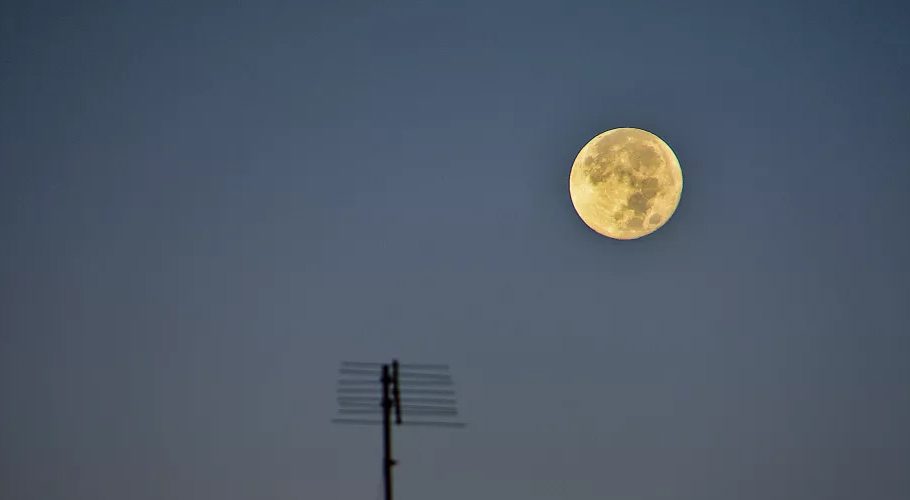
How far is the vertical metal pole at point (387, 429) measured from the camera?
25781mm

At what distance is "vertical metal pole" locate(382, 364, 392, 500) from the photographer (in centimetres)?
2578

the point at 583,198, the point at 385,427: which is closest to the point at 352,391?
the point at 385,427

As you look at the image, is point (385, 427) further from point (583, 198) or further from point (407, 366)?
point (583, 198)

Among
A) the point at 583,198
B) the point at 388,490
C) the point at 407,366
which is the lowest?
the point at 388,490

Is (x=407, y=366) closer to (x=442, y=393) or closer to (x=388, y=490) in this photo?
(x=442, y=393)

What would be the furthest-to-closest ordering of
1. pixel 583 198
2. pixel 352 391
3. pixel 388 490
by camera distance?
pixel 583 198 < pixel 352 391 < pixel 388 490

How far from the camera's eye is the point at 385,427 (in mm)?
26656

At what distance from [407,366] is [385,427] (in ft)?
5.99

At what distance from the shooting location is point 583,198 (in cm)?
4450

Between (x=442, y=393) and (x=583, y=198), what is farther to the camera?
(x=583, y=198)

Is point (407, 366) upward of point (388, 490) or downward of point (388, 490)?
upward

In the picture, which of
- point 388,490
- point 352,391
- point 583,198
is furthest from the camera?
point 583,198

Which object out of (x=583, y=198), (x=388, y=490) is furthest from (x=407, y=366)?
(x=583, y=198)

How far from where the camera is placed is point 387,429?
87.1 feet
